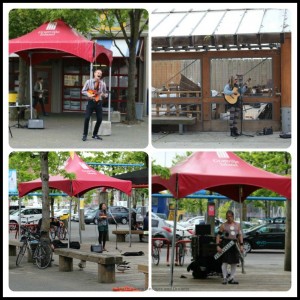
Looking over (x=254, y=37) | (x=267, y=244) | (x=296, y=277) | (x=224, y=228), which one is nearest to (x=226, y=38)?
(x=254, y=37)

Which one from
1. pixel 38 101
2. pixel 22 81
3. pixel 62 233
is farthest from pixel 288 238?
pixel 62 233

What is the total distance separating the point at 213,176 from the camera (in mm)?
9664

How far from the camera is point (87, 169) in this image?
46.4 ft

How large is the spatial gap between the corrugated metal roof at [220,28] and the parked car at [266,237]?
9.65 meters

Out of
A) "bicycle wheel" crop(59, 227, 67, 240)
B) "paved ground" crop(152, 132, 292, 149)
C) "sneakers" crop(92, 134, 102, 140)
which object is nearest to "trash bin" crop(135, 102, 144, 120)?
"bicycle wheel" crop(59, 227, 67, 240)

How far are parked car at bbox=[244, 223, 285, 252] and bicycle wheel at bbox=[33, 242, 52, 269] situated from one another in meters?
11.2

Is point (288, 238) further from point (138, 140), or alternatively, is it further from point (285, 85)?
point (138, 140)

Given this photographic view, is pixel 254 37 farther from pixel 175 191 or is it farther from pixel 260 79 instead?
pixel 175 191

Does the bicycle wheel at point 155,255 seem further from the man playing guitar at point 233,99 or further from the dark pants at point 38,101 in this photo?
the dark pants at point 38,101

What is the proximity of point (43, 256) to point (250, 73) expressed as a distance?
5966 mm

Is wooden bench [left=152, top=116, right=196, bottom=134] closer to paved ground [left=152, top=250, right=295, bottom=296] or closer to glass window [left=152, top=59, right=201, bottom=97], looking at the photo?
glass window [left=152, top=59, right=201, bottom=97]

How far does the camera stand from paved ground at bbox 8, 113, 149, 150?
12734mm

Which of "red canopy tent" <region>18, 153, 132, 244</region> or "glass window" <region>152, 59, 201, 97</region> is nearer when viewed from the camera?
"red canopy tent" <region>18, 153, 132, 244</region>

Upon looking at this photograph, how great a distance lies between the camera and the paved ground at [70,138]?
12734mm
